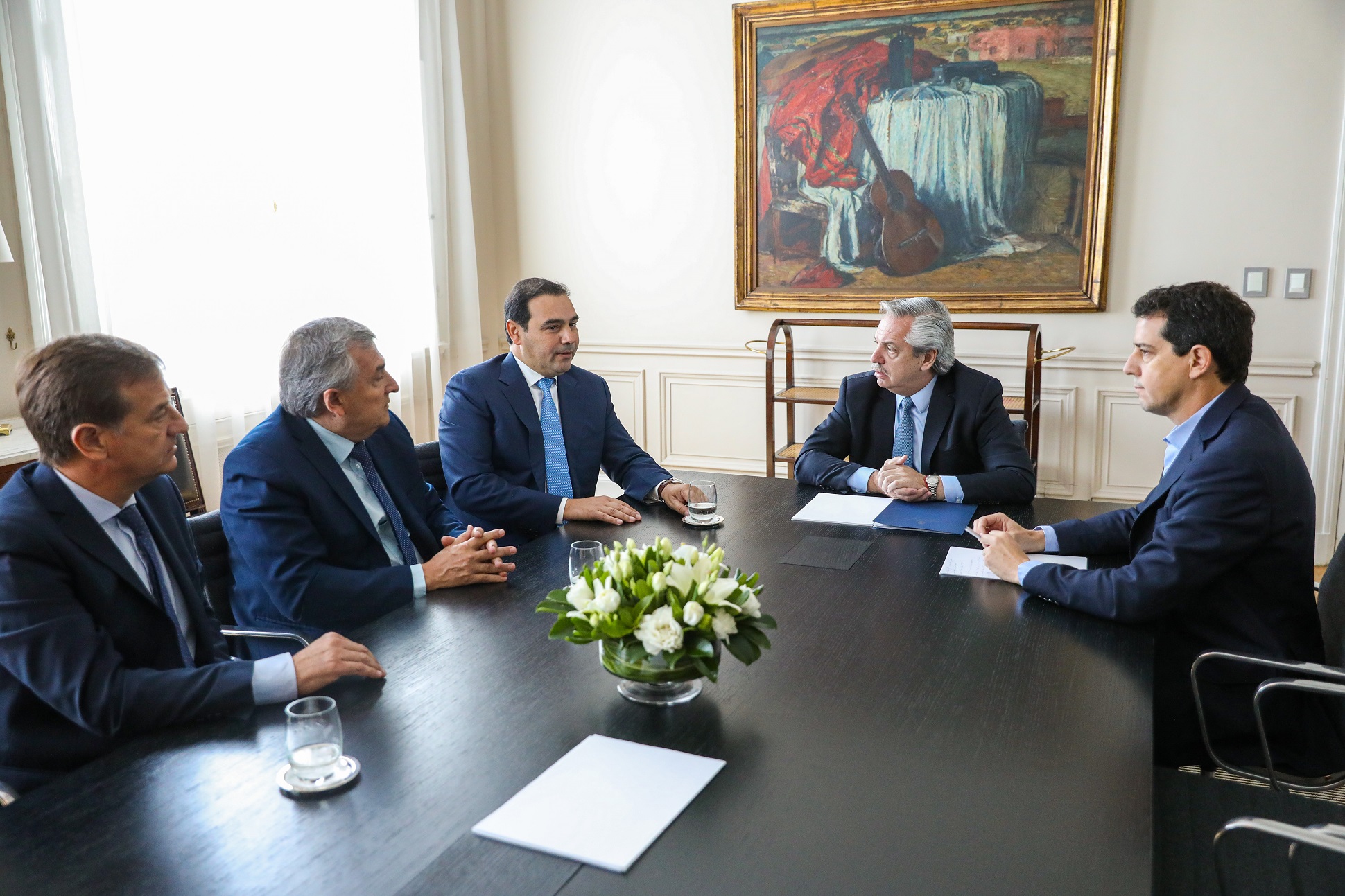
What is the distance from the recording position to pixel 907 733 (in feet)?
4.59

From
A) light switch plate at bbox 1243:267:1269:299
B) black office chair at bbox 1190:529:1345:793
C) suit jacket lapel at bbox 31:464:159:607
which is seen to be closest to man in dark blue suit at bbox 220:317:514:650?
suit jacket lapel at bbox 31:464:159:607

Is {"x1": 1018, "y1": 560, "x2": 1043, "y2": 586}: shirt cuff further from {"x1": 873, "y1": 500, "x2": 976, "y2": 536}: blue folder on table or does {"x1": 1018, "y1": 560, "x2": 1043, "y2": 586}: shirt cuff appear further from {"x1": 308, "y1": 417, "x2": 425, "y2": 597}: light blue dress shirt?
{"x1": 308, "y1": 417, "x2": 425, "y2": 597}: light blue dress shirt

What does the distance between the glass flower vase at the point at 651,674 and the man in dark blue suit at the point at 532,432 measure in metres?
1.21

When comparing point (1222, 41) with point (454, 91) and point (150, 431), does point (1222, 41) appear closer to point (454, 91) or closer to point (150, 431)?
point (454, 91)

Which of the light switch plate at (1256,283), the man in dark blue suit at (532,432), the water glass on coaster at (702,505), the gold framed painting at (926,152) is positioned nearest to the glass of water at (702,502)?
the water glass on coaster at (702,505)

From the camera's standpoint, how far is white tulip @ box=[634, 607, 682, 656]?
1373 millimetres

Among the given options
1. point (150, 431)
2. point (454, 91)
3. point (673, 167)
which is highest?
point (454, 91)

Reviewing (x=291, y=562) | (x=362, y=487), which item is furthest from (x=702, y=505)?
(x=291, y=562)

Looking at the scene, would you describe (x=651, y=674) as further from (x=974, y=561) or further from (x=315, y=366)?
(x=315, y=366)

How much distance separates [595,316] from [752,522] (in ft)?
11.1

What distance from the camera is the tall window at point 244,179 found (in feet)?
11.7

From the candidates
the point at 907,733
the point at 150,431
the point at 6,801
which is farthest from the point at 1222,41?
the point at 6,801

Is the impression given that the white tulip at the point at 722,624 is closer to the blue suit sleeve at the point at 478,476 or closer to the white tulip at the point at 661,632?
the white tulip at the point at 661,632

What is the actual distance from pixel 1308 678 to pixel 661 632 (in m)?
1.29
